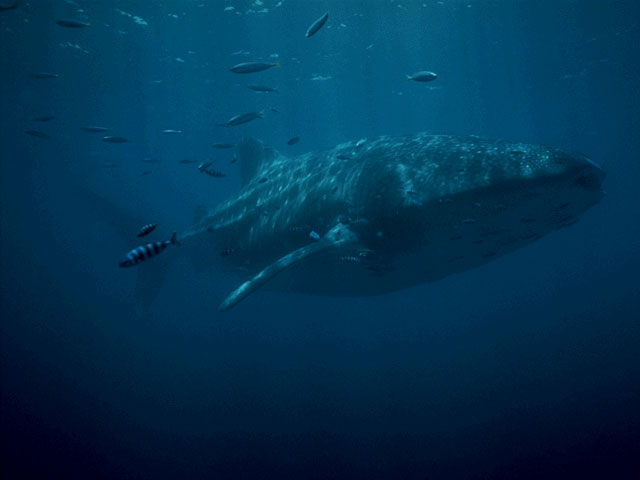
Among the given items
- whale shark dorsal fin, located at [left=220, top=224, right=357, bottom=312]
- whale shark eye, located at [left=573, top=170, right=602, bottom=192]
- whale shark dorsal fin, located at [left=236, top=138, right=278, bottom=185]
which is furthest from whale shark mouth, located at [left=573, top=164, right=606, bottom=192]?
whale shark dorsal fin, located at [left=236, top=138, right=278, bottom=185]

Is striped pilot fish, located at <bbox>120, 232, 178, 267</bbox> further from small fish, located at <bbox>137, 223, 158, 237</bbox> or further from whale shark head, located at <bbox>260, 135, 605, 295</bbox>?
whale shark head, located at <bbox>260, 135, 605, 295</bbox>

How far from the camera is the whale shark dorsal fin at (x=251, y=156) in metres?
11.4

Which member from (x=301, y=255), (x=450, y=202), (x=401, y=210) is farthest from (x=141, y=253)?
(x=450, y=202)

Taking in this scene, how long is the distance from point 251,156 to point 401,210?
269 inches

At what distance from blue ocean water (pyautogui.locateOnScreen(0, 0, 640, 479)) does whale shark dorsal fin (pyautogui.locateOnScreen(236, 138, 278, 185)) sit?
489mm

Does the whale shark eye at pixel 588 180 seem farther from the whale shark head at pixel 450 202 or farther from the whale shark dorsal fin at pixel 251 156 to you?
the whale shark dorsal fin at pixel 251 156

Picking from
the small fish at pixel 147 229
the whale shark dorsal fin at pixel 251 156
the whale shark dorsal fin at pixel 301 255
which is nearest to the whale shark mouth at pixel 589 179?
the whale shark dorsal fin at pixel 301 255

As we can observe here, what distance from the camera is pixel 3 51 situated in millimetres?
22953

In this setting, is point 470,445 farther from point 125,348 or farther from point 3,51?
point 3,51

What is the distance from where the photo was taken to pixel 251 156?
11.7m

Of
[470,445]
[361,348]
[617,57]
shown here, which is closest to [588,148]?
[617,57]

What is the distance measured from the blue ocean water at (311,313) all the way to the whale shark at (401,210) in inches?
153

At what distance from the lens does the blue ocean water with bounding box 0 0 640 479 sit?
31.1ft

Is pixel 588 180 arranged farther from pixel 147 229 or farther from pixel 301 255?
pixel 147 229
